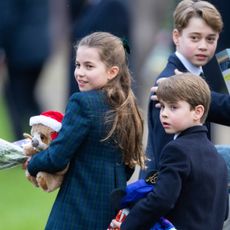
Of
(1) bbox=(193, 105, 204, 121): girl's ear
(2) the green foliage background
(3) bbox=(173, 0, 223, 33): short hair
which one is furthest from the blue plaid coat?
(2) the green foliage background

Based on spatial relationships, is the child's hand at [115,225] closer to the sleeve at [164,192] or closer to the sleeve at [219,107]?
the sleeve at [164,192]

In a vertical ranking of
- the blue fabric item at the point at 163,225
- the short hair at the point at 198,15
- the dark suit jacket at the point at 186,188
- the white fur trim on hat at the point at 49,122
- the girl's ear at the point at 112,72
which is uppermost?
the short hair at the point at 198,15

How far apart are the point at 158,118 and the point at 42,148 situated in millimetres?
594

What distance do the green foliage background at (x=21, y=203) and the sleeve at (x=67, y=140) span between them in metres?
2.47

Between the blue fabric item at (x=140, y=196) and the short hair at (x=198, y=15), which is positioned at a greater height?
the short hair at (x=198, y=15)

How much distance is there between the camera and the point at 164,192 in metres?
4.40

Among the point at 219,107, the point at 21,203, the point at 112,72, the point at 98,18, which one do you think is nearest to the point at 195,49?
the point at 219,107

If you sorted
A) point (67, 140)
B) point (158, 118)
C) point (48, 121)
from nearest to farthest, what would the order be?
point (67, 140) < point (48, 121) < point (158, 118)

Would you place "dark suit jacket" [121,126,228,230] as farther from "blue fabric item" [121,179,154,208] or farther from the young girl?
the young girl

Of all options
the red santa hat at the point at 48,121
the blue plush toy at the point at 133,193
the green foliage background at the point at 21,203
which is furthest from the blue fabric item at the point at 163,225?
the green foliage background at the point at 21,203

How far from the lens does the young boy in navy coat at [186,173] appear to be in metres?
4.41

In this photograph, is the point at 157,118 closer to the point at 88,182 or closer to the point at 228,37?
the point at 88,182

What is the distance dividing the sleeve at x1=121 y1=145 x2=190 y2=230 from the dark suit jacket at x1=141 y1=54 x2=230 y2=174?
0.61m

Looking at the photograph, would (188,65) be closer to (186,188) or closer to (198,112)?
(198,112)
